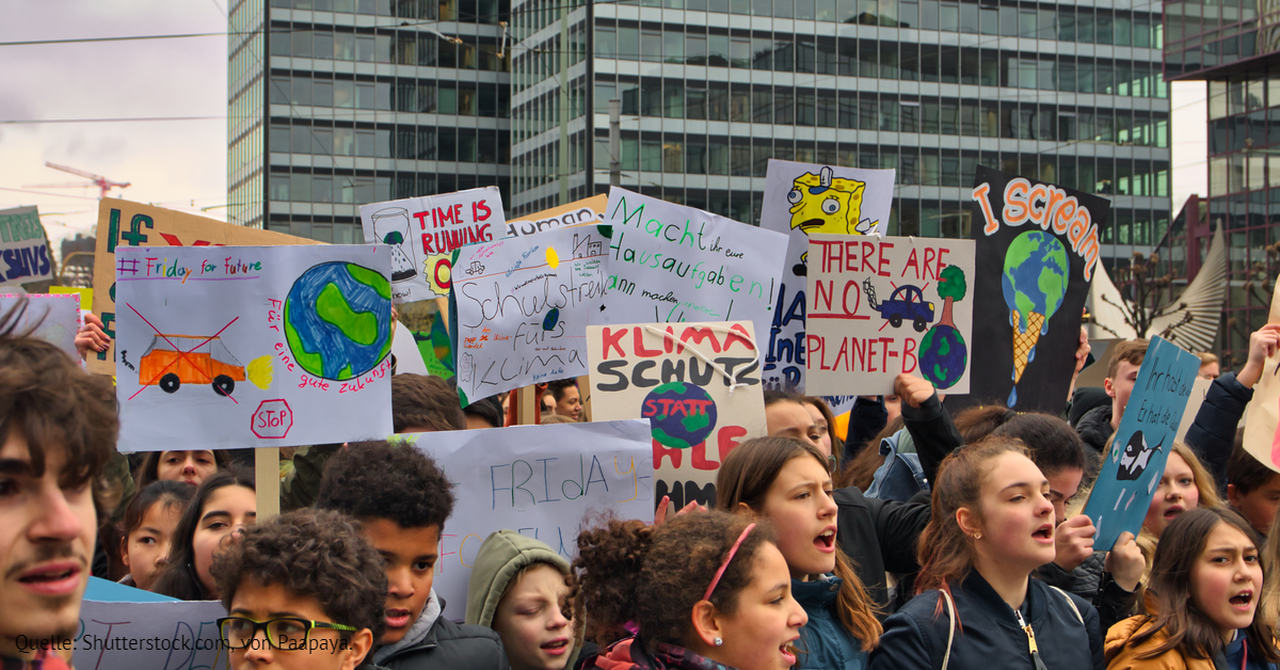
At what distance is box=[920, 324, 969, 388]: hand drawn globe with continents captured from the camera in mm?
4980

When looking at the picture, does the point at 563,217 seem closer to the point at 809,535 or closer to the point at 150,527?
the point at 150,527

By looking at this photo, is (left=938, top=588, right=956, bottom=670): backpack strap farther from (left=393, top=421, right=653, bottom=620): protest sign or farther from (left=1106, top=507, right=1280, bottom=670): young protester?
(left=393, top=421, right=653, bottom=620): protest sign

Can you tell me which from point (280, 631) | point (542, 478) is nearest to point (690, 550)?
point (280, 631)

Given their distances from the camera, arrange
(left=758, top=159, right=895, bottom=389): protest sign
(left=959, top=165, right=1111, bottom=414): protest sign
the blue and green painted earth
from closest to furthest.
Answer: (left=959, top=165, right=1111, bottom=414): protest sign, the blue and green painted earth, (left=758, top=159, right=895, bottom=389): protest sign

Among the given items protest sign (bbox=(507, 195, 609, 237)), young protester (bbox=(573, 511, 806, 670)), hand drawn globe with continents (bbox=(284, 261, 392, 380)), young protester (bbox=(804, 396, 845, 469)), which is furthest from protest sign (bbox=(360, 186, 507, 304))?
young protester (bbox=(573, 511, 806, 670))

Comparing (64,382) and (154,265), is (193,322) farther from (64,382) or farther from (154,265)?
(64,382)

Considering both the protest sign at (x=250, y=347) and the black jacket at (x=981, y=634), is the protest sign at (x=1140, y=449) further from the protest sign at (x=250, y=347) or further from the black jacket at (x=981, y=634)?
the protest sign at (x=250, y=347)

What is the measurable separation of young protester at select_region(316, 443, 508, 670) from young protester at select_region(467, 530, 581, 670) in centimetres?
23

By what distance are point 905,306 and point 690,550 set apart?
249 centimetres

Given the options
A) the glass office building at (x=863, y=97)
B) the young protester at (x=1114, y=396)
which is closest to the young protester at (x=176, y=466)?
the young protester at (x=1114, y=396)

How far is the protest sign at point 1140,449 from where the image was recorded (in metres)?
3.93

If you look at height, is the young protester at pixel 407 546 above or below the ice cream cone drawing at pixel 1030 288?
below

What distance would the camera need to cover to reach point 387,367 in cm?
390

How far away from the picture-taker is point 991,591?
3312 mm
